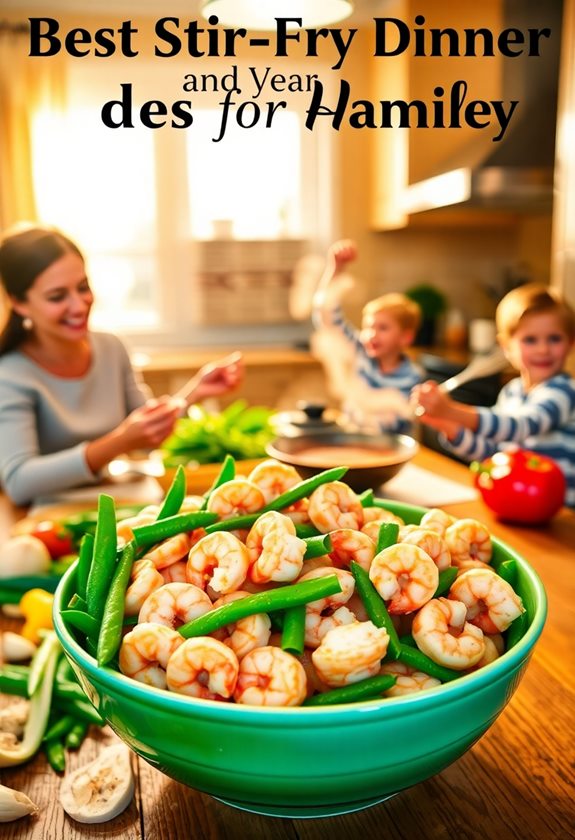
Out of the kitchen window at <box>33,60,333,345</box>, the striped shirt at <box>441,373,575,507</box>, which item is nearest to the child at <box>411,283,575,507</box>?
the striped shirt at <box>441,373,575,507</box>

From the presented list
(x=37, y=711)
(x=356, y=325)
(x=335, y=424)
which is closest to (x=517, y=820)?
(x=37, y=711)

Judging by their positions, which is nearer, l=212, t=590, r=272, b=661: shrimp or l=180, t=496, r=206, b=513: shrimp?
l=212, t=590, r=272, b=661: shrimp

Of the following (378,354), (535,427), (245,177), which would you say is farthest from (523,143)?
(535,427)

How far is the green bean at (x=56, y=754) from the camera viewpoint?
0.70 metres

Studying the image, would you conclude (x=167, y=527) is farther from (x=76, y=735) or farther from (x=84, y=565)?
(x=76, y=735)

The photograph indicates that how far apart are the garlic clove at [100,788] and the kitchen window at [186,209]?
13.9 feet

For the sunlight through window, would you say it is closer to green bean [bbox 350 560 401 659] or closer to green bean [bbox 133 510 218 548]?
green bean [bbox 133 510 218 548]

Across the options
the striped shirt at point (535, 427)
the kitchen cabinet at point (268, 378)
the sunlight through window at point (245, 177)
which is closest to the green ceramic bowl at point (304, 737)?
the striped shirt at point (535, 427)

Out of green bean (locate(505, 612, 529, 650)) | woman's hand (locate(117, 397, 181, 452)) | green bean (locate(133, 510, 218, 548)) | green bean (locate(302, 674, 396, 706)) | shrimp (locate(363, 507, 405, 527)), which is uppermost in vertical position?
green bean (locate(133, 510, 218, 548))

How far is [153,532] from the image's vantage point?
67 cm

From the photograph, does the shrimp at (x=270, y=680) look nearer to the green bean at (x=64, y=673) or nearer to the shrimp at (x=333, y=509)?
the shrimp at (x=333, y=509)

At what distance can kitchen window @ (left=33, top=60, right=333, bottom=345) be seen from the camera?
4.57m

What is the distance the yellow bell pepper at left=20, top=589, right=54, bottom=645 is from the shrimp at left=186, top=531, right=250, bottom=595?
0.38 metres

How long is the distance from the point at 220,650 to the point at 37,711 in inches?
13.6
